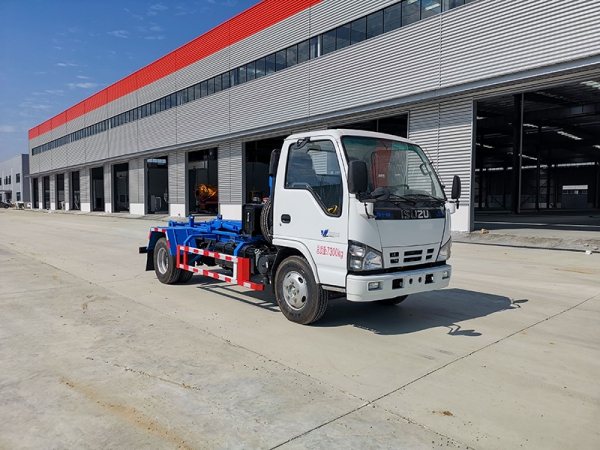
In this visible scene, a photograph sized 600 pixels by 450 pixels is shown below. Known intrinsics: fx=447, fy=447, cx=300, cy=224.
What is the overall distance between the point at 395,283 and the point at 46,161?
70158 mm

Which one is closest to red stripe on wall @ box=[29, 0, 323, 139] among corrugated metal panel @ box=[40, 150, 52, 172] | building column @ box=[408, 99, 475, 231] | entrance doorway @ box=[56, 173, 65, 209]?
building column @ box=[408, 99, 475, 231]

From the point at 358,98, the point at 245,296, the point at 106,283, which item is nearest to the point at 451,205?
the point at 245,296

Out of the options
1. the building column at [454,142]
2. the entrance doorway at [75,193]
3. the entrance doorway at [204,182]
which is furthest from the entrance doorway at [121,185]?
the building column at [454,142]

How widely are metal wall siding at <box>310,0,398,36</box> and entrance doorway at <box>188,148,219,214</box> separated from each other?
62.5 feet

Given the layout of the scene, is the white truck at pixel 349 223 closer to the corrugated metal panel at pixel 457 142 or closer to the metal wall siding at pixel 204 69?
the corrugated metal panel at pixel 457 142

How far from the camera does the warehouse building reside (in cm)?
1623

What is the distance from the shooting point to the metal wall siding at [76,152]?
52.2 metres

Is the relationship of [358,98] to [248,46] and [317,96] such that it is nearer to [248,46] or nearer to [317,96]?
[317,96]

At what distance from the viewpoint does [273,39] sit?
85.9ft

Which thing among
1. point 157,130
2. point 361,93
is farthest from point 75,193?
point 361,93

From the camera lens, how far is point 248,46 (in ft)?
92.3

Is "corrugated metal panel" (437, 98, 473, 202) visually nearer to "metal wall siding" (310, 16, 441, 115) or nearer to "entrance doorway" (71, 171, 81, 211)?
"metal wall siding" (310, 16, 441, 115)

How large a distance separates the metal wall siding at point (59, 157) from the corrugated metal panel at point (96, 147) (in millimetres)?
7352

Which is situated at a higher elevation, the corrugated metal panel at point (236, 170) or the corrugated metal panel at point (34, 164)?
the corrugated metal panel at point (34, 164)
